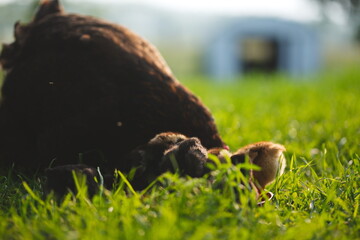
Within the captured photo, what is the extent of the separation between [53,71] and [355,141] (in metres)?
2.32

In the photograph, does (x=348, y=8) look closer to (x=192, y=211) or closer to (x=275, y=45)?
(x=275, y=45)

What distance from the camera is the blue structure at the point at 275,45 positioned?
64.8ft

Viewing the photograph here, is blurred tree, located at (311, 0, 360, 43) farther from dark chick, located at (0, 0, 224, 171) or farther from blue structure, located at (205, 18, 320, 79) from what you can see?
dark chick, located at (0, 0, 224, 171)

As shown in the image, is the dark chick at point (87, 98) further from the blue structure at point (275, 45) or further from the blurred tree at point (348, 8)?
the blurred tree at point (348, 8)

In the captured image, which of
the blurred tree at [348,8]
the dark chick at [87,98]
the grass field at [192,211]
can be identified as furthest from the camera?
the blurred tree at [348,8]

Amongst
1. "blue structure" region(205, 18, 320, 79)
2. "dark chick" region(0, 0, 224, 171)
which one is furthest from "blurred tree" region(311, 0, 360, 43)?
"dark chick" region(0, 0, 224, 171)

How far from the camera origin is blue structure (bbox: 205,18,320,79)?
64.8 feet

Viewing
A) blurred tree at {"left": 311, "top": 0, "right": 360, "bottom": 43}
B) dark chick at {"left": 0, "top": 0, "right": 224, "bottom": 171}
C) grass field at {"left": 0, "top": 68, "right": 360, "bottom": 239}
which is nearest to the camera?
grass field at {"left": 0, "top": 68, "right": 360, "bottom": 239}

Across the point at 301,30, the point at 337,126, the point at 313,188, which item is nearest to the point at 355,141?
the point at 337,126

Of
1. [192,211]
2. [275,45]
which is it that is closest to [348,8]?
[275,45]

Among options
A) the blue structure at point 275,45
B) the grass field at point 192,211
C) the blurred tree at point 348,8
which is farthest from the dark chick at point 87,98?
the blurred tree at point 348,8

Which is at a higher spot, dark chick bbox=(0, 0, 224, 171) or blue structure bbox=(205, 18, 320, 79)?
dark chick bbox=(0, 0, 224, 171)

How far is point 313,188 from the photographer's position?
238cm

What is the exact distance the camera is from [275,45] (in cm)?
2209
